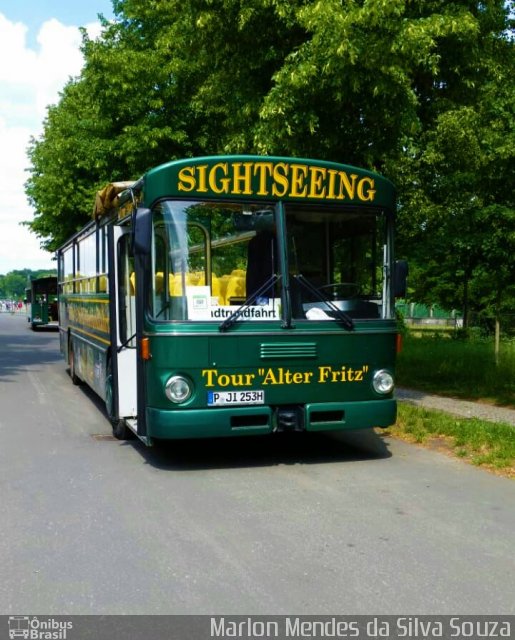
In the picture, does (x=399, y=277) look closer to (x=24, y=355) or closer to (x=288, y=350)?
(x=288, y=350)

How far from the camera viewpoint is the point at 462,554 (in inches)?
176

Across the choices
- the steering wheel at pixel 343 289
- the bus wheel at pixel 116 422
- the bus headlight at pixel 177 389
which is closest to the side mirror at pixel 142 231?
the bus headlight at pixel 177 389

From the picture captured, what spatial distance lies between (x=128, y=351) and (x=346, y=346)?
238 centimetres

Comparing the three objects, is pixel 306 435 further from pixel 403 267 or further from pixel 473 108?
pixel 473 108

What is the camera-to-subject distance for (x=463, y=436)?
7.90m

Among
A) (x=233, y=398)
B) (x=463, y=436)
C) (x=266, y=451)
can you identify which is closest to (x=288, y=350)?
(x=233, y=398)

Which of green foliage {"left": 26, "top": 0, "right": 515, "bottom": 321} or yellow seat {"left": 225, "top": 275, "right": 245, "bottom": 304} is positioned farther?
green foliage {"left": 26, "top": 0, "right": 515, "bottom": 321}

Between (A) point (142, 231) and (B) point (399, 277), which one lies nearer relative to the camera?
(A) point (142, 231)

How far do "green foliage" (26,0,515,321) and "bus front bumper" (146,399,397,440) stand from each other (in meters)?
3.88

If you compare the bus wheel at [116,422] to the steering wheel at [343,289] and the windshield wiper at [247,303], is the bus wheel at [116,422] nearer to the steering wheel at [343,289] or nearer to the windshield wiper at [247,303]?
the windshield wiper at [247,303]

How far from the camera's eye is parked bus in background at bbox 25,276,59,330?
117 ft
